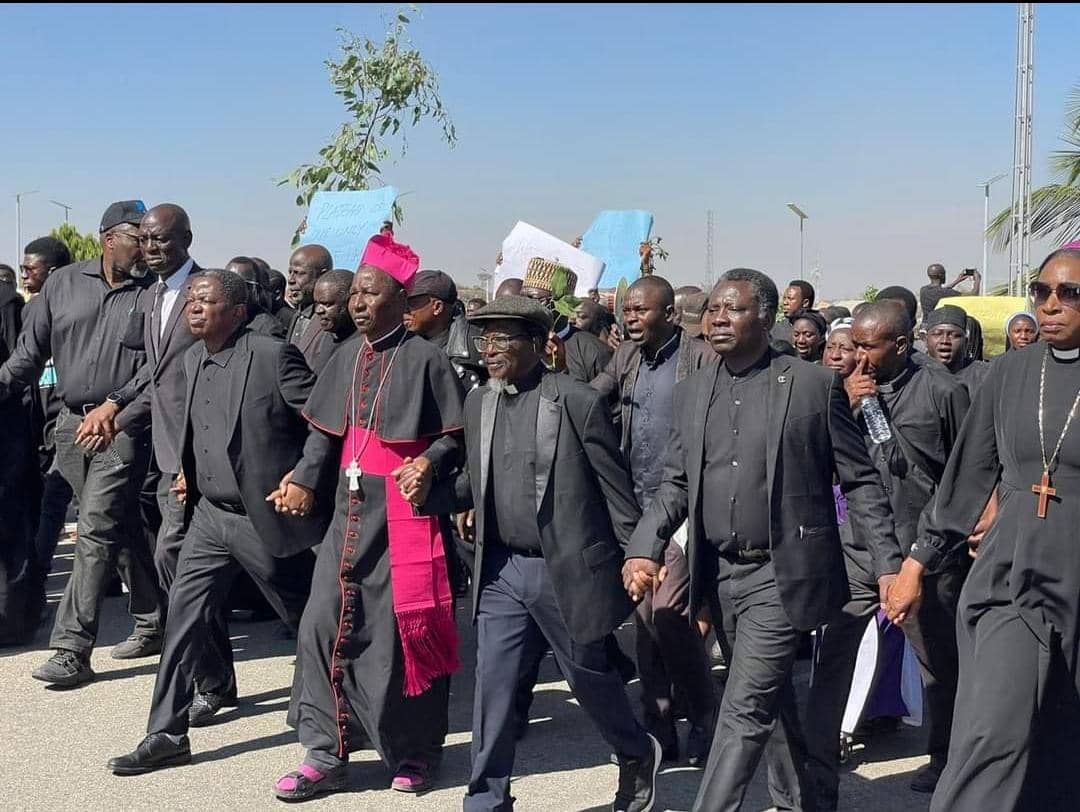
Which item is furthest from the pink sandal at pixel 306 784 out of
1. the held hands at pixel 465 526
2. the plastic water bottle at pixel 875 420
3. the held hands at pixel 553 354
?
the plastic water bottle at pixel 875 420

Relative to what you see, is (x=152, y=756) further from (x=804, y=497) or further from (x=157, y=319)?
(x=804, y=497)

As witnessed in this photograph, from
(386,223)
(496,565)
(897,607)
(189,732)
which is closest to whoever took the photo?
(897,607)

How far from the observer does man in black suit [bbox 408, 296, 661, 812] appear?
504 cm

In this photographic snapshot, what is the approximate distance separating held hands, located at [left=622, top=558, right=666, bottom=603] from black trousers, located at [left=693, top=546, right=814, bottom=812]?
0.90ft

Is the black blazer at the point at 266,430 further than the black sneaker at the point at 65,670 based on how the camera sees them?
No

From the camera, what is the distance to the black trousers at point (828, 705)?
211 inches

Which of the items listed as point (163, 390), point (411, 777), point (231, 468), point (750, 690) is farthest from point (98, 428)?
point (750, 690)

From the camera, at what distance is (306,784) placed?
5492mm

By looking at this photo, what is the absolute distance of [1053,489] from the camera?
409 cm

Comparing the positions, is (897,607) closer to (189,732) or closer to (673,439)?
(673,439)

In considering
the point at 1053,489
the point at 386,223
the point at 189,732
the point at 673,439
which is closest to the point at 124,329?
the point at 189,732

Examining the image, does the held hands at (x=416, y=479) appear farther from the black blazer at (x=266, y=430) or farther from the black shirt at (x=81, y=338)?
the black shirt at (x=81, y=338)

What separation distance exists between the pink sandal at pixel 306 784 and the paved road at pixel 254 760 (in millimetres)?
59

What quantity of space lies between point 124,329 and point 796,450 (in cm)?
438
